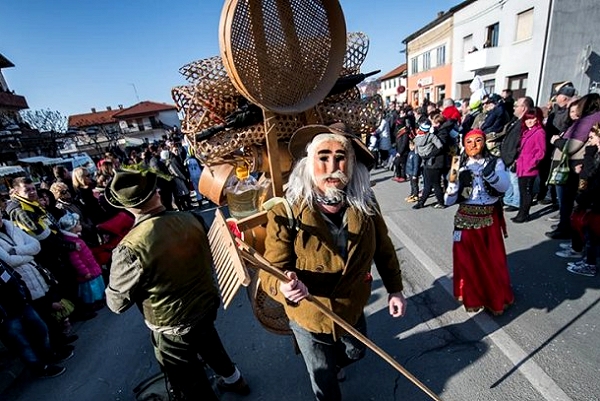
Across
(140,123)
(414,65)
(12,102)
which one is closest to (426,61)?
(414,65)

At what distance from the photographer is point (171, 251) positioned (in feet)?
6.74

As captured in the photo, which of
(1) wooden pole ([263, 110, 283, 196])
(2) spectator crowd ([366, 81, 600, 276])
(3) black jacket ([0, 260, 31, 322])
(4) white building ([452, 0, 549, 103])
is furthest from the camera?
(4) white building ([452, 0, 549, 103])

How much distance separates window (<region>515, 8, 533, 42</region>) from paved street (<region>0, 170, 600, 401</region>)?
770 inches

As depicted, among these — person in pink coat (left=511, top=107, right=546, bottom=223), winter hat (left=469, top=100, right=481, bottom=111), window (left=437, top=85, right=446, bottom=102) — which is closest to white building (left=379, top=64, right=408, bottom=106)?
window (left=437, top=85, right=446, bottom=102)

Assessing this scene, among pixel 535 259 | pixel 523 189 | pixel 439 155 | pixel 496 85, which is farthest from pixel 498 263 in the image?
pixel 496 85

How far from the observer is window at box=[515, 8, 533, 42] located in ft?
57.2

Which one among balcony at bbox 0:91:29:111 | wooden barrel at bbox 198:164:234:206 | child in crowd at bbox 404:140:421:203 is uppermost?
balcony at bbox 0:91:29:111

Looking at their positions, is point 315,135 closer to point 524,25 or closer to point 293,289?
point 293,289

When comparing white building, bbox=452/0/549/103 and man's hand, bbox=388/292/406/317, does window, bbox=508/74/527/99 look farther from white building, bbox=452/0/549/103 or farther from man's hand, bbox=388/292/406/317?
man's hand, bbox=388/292/406/317

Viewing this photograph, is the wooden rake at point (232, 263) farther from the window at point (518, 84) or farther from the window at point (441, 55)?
the window at point (441, 55)

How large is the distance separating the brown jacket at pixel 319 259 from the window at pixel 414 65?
3575cm

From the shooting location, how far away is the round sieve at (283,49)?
1.44 meters

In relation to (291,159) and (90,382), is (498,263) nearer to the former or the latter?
(291,159)

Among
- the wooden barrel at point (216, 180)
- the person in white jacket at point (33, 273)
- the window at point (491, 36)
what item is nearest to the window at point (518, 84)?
the window at point (491, 36)
